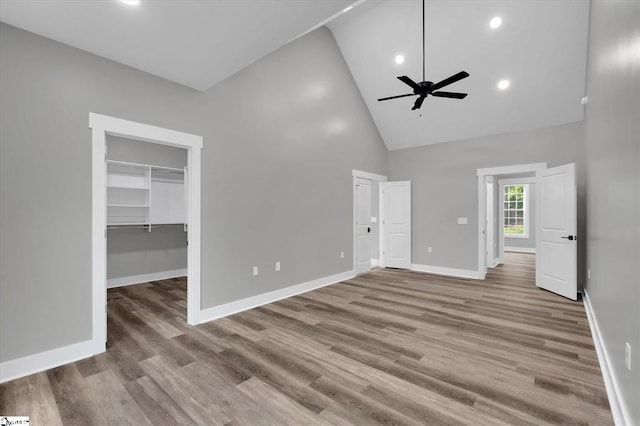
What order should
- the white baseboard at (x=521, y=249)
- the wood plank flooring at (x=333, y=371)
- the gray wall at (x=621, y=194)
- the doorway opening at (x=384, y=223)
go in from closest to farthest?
1. the gray wall at (x=621, y=194)
2. the wood plank flooring at (x=333, y=371)
3. the doorway opening at (x=384, y=223)
4. the white baseboard at (x=521, y=249)

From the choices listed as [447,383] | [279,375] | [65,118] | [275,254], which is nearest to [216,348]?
[279,375]

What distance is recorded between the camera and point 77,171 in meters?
2.70

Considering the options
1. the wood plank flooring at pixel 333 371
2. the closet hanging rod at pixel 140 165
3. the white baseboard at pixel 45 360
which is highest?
the closet hanging rod at pixel 140 165

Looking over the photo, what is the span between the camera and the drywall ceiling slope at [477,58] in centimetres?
438

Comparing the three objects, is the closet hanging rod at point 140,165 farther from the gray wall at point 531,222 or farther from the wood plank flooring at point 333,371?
the gray wall at point 531,222

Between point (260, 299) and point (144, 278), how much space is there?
2.82 meters

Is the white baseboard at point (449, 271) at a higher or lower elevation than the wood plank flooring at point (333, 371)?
higher

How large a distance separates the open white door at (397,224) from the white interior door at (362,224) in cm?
78

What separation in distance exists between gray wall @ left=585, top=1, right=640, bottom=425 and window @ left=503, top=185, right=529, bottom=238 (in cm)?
889

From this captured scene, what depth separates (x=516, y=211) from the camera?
10.5m

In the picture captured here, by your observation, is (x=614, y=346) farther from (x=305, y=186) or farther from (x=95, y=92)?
(x=95, y=92)

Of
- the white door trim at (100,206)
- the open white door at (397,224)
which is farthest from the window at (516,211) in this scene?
the white door trim at (100,206)

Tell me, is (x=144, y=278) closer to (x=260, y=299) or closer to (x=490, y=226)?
(x=260, y=299)

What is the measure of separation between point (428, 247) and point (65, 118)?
21.5 feet
